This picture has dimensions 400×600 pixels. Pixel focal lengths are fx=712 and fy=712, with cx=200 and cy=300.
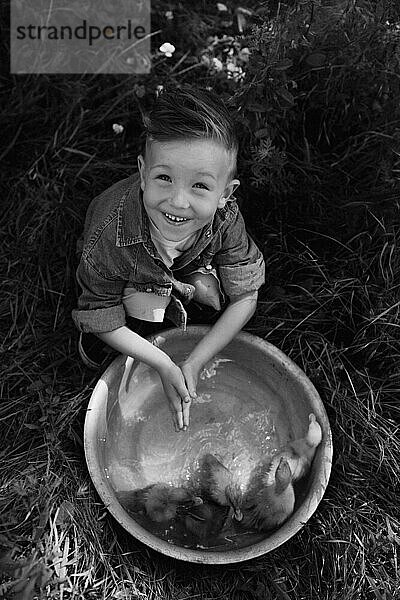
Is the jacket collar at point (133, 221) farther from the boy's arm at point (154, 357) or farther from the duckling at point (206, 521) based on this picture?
the duckling at point (206, 521)

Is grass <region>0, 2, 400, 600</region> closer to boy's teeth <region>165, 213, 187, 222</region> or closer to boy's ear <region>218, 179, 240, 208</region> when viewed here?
boy's ear <region>218, 179, 240, 208</region>

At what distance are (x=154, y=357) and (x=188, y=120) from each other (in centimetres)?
76

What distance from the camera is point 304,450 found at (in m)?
2.33

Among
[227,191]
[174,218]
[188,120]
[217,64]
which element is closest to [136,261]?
[174,218]

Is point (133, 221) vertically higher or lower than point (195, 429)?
higher

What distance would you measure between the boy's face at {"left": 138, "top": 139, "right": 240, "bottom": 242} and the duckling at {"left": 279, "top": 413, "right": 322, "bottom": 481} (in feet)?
2.58

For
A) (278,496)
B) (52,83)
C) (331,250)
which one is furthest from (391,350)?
(52,83)

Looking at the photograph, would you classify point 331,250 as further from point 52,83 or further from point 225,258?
point 52,83

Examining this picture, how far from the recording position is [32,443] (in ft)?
7.83

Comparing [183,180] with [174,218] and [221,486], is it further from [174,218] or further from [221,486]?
[221,486]

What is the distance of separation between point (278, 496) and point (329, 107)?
138cm

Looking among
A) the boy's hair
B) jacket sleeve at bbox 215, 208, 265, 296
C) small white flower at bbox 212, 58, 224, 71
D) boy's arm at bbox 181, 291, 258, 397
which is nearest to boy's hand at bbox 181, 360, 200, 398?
boy's arm at bbox 181, 291, 258, 397

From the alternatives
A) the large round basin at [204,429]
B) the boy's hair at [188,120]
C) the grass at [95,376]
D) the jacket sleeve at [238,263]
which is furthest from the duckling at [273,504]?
the boy's hair at [188,120]

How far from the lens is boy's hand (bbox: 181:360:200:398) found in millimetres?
2258
